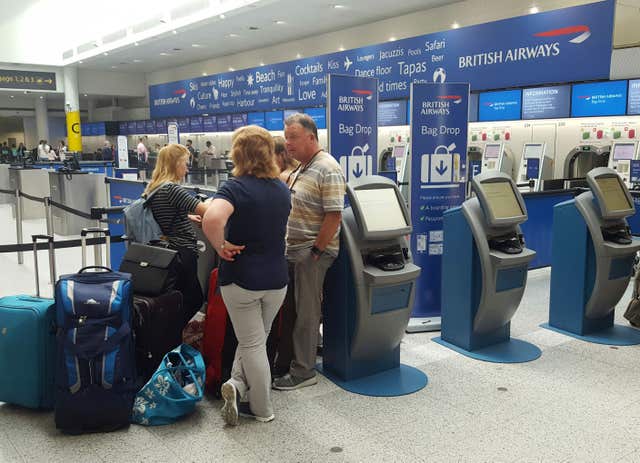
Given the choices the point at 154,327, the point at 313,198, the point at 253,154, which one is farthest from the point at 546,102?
the point at 154,327

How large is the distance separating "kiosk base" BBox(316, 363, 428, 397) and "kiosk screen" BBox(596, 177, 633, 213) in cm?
187

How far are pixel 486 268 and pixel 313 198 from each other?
1.28 meters

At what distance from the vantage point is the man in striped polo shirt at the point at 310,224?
317 centimetres

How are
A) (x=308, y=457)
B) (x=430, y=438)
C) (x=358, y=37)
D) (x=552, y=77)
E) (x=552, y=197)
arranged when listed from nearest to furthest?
(x=308, y=457)
(x=430, y=438)
(x=552, y=197)
(x=552, y=77)
(x=358, y=37)

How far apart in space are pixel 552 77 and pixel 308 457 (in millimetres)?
7413

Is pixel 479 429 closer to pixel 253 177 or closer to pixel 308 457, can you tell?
pixel 308 457

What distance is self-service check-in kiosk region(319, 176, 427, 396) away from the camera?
3.28m

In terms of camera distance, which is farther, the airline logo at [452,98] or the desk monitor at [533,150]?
the desk monitor at [533,150]

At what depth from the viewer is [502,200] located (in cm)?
385

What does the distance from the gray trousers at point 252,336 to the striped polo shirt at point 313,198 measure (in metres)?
0.46

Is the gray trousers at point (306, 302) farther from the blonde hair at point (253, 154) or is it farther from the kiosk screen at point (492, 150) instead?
the kiosk screen at point (492, 150)

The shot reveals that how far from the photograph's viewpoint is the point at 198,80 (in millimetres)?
16641

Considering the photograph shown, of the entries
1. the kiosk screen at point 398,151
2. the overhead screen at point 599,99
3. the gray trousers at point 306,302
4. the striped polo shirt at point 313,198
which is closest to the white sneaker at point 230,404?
the gray trousers at point 306,302

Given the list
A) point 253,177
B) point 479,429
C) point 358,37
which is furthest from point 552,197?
point 358,37
